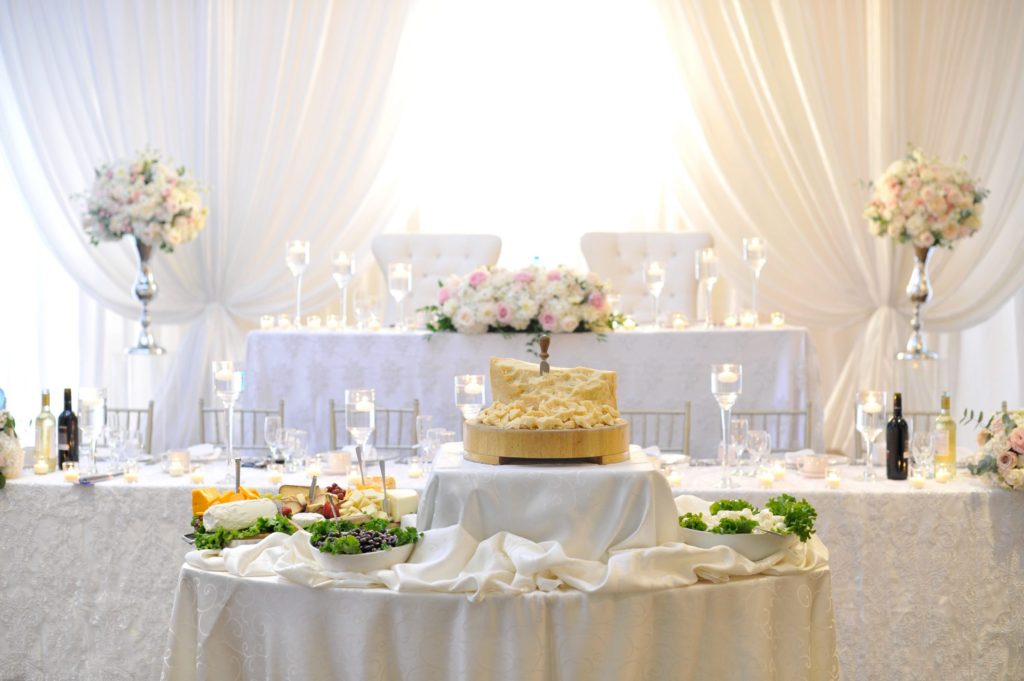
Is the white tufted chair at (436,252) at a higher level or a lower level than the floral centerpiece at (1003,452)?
higher

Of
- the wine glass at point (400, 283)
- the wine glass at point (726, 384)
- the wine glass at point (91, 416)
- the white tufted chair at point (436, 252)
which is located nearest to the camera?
the wine glass at point (726, 384)

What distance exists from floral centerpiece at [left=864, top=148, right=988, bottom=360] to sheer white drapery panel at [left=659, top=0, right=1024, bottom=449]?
756mm

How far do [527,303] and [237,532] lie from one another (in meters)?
2.29

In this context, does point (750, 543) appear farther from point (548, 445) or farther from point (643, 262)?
point (643, 262)

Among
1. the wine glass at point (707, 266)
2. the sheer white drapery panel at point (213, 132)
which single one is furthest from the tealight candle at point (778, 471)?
the sheer white drapery panel at point (213, 132)

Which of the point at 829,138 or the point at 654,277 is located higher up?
the point at 829,138

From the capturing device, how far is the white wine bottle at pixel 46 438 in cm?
396

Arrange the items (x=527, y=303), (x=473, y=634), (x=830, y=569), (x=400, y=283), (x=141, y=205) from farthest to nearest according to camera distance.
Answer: (x=141, y=205) → (x=400, y=283) → (x=527, y=303) → (x=830, y=569) → (x=473, y=634)

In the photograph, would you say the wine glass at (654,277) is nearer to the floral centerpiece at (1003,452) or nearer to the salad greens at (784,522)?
the floral centerpiece at (1003,452)

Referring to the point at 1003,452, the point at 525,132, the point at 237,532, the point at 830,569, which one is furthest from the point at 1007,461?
the point at 525,132

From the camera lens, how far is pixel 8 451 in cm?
378

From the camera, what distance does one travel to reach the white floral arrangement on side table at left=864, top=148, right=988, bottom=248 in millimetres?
5793

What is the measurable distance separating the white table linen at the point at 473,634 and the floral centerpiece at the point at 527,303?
7.93 ft

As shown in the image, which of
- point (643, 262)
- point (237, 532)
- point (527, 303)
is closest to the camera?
point (237, 532)
